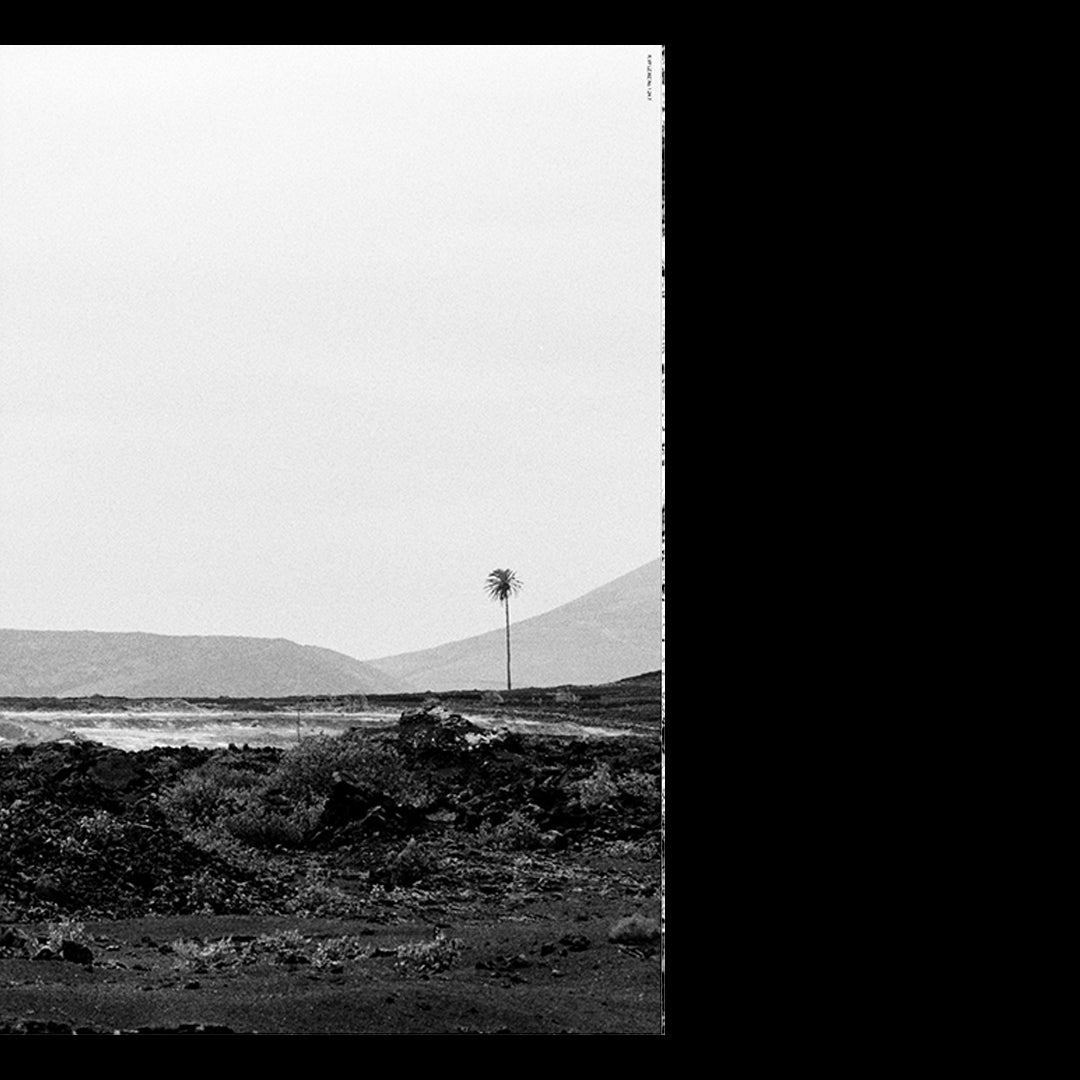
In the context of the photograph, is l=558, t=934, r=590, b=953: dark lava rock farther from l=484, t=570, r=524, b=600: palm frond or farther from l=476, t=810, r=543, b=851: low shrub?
l=484, t=570, r=524, b=600: palm frond

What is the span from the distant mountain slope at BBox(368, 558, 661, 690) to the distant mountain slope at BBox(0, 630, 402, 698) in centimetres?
215

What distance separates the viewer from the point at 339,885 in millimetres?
6820

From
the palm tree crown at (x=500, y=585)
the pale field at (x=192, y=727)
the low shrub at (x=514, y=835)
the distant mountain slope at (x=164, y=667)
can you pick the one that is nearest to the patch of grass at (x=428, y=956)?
the low shrub at (x=514, y=835)

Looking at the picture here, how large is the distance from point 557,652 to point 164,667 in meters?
12.2

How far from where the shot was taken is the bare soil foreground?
4.09m

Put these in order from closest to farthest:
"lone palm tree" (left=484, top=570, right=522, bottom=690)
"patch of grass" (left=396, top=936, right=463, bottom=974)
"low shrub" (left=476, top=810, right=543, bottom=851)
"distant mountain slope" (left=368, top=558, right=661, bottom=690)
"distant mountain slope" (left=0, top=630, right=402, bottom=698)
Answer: "patch of grass" (left=396, top=936, right=463, bottom=974) < "low shrub" (left=476, top=810, right=543, bottom=851) < "lone palm tree" (left=484, top=570, right=522, bottom=690) < "distant mountain slope" (left=0, top=630, right=402, bottom=698) < "distant mountain slope" (left=368, top=558, right=661, bottom=690)

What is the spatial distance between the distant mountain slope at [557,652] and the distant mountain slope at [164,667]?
2.15 m

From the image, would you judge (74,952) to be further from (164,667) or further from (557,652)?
(557,652)

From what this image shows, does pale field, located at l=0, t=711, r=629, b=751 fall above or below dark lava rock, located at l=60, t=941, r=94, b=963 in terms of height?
above

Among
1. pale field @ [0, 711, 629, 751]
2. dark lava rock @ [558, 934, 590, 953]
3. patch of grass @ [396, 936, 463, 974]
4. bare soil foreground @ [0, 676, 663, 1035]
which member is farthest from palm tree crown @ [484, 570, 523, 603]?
dark lava rock @ [558, 934, 590, 953]

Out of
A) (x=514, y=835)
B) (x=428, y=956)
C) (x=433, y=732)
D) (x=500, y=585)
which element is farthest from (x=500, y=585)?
(x=428, y=956)

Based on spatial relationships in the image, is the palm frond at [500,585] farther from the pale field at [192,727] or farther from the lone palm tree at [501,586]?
the pale field at [192,727]
